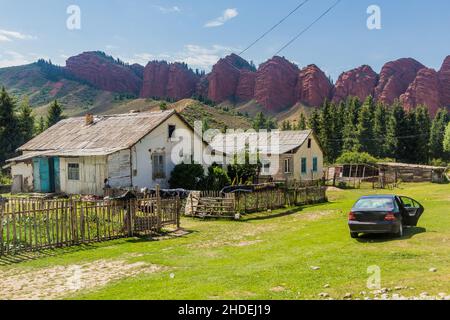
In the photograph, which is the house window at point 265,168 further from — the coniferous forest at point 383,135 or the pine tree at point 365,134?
the pine tree at point 365,134

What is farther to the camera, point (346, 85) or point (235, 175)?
point (346, 85)

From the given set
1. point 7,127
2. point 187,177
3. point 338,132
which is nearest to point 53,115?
point 7,127

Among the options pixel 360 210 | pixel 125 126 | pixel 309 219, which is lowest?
pixel 309 219

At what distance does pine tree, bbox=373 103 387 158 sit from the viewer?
7621cm

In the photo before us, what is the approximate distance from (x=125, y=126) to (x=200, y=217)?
12678 millimetres

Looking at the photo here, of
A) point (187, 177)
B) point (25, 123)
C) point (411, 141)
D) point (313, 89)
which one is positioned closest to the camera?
point (187, 177)

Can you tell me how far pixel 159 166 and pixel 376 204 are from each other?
63.8ft

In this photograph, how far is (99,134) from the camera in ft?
104

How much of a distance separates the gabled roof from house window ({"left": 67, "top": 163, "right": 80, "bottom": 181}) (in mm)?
923

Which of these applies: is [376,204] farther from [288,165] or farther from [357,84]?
[357,84]

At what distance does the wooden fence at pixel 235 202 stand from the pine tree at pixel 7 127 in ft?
119
